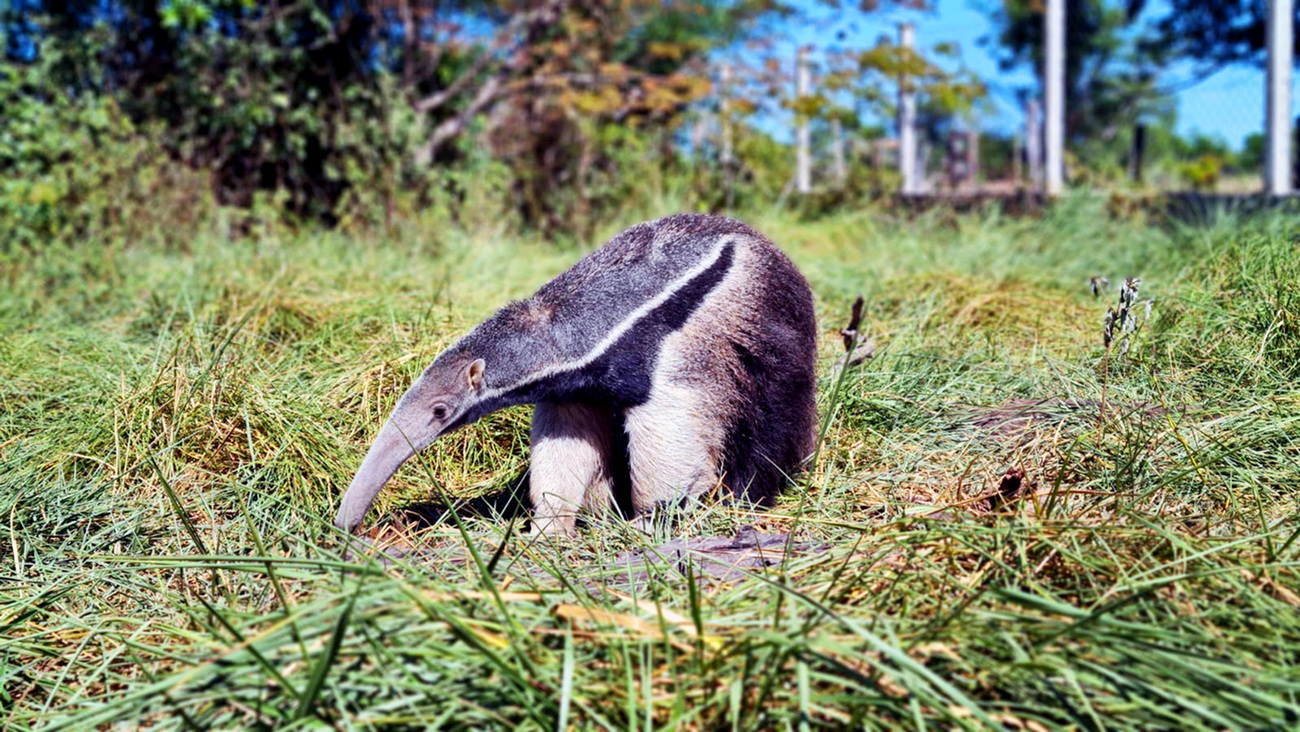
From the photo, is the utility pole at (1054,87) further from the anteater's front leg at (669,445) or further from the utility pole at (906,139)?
the anteater's front leg at (669,445)

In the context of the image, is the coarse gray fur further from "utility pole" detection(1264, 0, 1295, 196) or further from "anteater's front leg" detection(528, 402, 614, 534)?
"utility pole" detection(1264, 0, 1295, 196)

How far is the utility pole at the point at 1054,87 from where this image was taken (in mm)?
10703

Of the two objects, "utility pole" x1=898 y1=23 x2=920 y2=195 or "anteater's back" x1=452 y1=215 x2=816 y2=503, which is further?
"utility pole" x1=898 y1=23 x2=920 y2=195

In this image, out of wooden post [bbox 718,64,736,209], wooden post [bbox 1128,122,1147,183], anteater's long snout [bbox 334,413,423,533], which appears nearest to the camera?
anteater's long snout [bbox 334,413,423,533]

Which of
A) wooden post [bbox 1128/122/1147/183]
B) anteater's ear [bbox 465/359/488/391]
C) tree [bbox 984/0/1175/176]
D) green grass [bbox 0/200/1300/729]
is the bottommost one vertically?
green grass [bbox 0/200/1300/729]

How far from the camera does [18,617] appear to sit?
2.84 metres

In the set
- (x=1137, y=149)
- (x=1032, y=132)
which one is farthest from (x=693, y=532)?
(x=1032, y=132)

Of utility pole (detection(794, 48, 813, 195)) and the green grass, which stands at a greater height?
utility pole (detection(794, 48, 813, 195))

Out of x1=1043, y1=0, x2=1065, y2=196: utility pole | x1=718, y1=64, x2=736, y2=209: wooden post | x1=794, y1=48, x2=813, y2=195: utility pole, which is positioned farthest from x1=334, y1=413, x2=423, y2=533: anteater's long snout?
x1=794, y1=48, x2=813, y2=195: utility pole

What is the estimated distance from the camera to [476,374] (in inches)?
130

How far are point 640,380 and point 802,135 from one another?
36.2 ft

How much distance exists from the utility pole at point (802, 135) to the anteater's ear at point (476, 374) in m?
9.29

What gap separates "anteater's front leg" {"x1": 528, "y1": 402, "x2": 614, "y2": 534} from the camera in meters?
3.52

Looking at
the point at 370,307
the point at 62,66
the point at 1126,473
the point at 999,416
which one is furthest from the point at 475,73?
the point at 1126,473
